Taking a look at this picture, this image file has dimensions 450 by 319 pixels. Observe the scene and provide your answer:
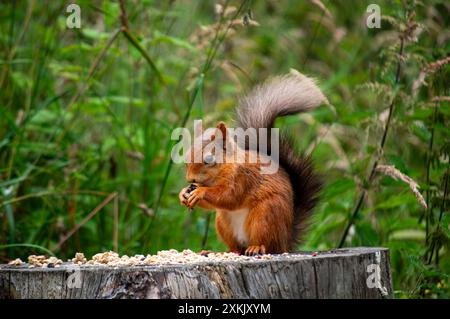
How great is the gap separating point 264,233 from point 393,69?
1.32 m

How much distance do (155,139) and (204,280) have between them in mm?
2006

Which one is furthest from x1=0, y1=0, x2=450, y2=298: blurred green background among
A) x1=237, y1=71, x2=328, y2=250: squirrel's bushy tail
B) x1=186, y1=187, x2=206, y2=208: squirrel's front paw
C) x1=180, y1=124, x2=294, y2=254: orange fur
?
x1=186, y1=187, x2=206, y2=208: squirrel's front paw

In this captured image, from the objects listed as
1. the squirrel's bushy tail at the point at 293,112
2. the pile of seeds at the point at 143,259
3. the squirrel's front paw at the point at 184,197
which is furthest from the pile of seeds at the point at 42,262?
the squirrel's bushy tail at the point at 293,112

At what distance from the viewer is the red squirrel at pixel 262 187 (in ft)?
8.98

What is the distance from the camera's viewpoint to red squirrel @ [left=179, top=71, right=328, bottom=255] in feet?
8.98

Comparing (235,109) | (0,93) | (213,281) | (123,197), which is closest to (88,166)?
(123,197)

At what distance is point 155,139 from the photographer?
13.7ft

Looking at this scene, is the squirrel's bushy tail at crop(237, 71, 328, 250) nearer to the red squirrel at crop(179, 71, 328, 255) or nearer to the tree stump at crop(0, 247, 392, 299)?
the red squirrel at crop(179, 71, 328, 255)

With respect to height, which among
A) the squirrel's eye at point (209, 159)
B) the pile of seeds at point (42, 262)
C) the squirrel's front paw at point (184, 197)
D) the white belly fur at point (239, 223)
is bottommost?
the pile of seeds at point (42, 262)

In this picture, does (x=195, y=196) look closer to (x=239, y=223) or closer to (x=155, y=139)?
(x=239, y=223)

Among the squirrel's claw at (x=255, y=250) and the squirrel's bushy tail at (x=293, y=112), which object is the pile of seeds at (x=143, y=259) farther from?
the squirrel's bushy tail at (x=293, y=112)

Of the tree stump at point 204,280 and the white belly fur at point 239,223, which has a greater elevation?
the white belly fur at point 239,223

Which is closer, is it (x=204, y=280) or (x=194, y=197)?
(x=204, y=280)

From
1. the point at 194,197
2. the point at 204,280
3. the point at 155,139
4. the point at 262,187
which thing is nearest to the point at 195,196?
the point at 194,197
